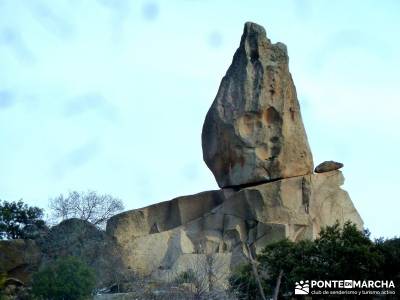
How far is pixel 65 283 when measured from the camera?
22.7 m

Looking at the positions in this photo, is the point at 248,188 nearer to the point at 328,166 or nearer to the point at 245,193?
the point at 245,193

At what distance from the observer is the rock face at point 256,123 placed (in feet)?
96.5

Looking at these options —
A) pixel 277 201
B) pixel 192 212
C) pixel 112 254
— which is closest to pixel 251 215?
pixel 277 201

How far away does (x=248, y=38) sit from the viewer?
99.9 feet

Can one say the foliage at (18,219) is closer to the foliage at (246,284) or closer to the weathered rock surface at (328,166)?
the weathered rock surface at (328,166)

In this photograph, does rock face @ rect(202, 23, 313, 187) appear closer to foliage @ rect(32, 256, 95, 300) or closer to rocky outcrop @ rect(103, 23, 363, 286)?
rocky outcrop @ rect(103, 23, 363, 286)

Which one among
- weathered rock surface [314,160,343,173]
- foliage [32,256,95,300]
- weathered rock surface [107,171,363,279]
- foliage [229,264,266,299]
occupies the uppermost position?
weathered rock surface [314,160,343,173]

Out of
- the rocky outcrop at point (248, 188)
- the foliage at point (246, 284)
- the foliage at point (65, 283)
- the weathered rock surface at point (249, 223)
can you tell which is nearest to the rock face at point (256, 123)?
the rocky outcrop at point (248, 188)

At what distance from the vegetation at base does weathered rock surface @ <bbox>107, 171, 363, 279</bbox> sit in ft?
20.5

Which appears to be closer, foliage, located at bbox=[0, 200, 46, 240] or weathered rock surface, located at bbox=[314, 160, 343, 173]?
weathered rock surface, located at bbox=[314, 160, 343, 173]

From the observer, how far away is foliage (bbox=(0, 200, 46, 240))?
38672mm

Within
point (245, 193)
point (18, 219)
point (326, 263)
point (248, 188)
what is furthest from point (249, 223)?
point (18, 219)

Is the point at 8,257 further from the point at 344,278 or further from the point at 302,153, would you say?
the point at 344,278

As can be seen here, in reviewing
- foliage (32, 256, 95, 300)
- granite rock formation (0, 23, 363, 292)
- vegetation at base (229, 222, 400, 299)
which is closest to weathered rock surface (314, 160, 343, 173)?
granite rock formation (0, 23, 363, 292)
